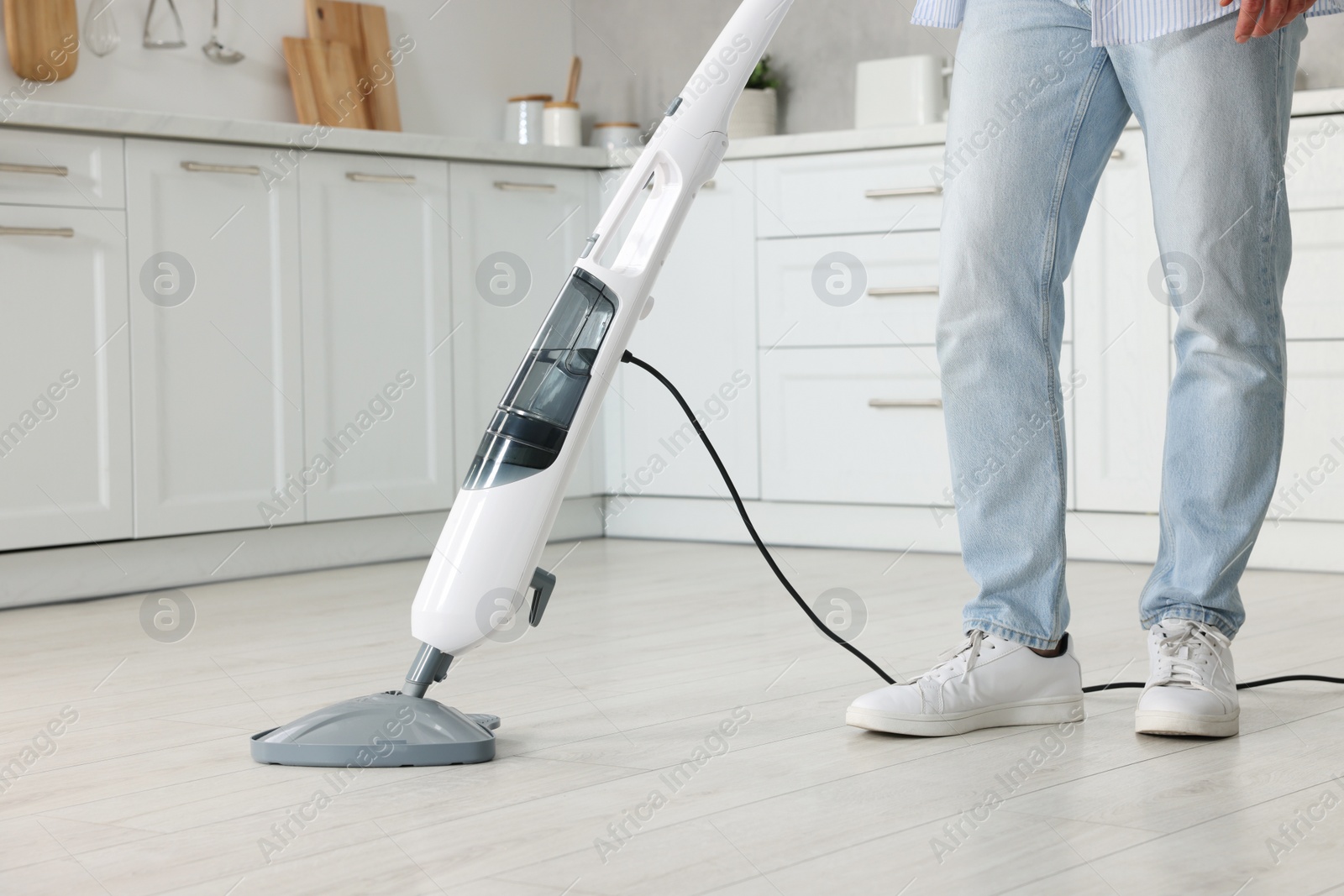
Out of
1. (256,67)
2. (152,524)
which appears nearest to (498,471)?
(152,524)

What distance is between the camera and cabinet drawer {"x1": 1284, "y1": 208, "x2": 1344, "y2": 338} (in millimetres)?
2723

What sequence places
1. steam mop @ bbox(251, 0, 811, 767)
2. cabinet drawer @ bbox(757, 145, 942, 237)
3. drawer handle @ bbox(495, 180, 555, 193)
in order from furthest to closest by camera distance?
drawer handle @ bbox(495, 180, 555, 193) < cabinet drawer @ bbox(757, 145, 942, 237) < steam mop @ bbox(251, 0, 811, 767)

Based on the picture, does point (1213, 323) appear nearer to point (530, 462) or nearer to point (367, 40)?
point (530, 462)

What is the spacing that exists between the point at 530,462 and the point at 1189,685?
64cm

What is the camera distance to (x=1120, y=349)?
292 centimetres

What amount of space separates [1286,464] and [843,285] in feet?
2.97

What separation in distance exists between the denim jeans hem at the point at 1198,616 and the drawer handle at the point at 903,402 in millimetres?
1538

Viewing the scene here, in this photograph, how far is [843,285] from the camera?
319 centimetres

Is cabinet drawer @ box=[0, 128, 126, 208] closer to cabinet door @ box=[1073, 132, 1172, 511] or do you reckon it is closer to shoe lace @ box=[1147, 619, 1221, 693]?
cabinet door @ box=[1073, 132, 1172, 511]

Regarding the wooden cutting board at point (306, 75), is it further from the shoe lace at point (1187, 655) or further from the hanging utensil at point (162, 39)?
the shoe lace at point (1187, 655)

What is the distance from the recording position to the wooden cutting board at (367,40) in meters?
3.54

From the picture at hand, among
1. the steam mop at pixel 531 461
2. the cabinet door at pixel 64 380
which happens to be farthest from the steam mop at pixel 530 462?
the cabinet door at pixel 64 380

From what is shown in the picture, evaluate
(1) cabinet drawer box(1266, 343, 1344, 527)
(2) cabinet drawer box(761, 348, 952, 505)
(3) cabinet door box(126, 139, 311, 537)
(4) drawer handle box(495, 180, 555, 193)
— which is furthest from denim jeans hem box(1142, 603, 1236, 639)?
(4) drawer handle box(495, 180, 555, 193)

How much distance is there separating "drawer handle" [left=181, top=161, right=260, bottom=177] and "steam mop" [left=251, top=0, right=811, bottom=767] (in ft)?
5.28
